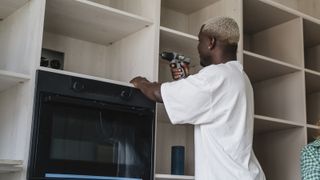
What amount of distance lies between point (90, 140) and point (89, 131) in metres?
0.03

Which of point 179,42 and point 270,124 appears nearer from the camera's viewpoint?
point 179,42

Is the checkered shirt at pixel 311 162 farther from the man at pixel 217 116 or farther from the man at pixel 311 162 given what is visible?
the man at pixel 217 116

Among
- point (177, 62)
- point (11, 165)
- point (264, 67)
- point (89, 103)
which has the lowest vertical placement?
point (11, 165)

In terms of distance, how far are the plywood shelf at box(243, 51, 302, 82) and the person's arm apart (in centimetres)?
70

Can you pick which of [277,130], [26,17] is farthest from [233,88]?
[277,130]

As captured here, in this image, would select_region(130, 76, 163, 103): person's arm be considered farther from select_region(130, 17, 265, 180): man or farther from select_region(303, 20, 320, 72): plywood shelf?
select_region(303, 20, 320, 72): plywood shelf

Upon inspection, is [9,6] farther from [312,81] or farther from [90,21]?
[312,81]

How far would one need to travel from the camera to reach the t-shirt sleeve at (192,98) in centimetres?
181

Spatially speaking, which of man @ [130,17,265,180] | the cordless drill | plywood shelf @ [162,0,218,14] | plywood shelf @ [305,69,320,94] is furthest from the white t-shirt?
plywood shelf @ [305,69,320,94]

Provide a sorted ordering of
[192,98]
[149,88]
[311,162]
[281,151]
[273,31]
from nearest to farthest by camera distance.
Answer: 1. [192,98]
2. [149,88]
3. [311,162]
4. [281,151]
5. [273,31]

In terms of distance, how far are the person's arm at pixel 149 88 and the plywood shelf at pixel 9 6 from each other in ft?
1.75

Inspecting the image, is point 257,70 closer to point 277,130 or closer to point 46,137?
point 277,130

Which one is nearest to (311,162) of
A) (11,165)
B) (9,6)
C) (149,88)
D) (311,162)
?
(311,162)

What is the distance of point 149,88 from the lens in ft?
6.39
